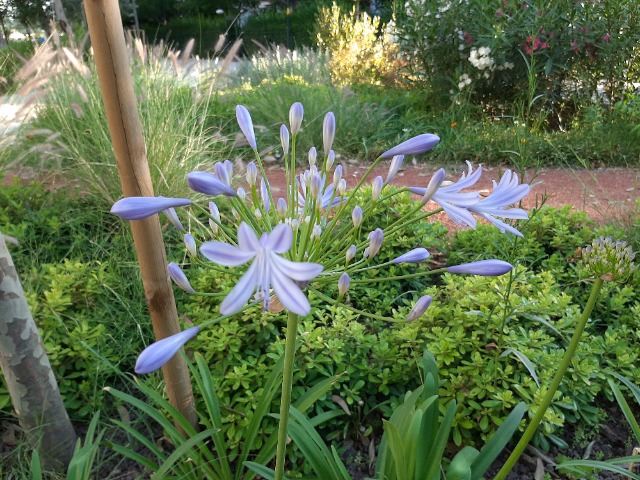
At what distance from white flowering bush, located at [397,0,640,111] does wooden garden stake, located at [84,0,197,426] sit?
6683 millimetres

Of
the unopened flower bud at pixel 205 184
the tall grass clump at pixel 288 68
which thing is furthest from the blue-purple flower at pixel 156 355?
the tall grass clump at pixel 288 68

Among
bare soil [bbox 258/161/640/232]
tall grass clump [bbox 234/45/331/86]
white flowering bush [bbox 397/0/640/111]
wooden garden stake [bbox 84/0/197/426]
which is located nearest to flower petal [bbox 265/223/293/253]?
wooden garden stake [bbox 84/0/197/426]

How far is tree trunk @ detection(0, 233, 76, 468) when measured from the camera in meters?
1.75

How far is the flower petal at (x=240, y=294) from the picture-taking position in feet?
2.54

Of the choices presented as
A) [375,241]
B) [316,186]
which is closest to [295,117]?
[316,186]

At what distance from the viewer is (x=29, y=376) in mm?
1888

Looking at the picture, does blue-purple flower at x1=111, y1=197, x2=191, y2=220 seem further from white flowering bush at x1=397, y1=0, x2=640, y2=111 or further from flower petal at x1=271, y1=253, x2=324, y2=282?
white flowering bush at x1=397, y1=0, x2=640, y2=111

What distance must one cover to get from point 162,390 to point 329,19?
36.3 feet

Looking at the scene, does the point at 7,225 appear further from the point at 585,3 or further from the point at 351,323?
the point at 585,3

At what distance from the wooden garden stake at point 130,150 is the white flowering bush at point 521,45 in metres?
6.68

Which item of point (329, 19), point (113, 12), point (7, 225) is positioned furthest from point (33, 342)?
point (329, 19)

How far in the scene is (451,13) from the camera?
26.3 ft

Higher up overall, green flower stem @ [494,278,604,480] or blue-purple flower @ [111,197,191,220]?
blue-purple flower @ [111,197,191,220]

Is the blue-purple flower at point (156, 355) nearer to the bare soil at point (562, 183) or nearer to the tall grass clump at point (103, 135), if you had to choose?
the tall grass clump at point (103, 135)
